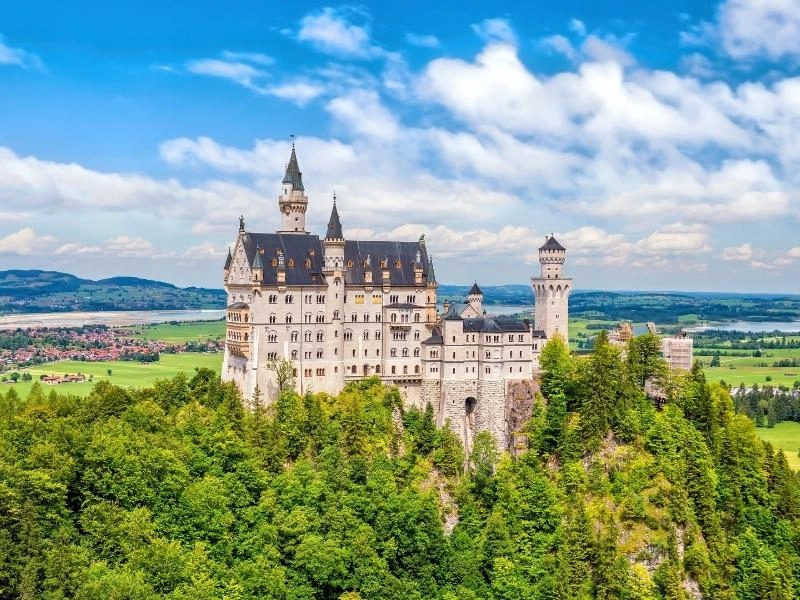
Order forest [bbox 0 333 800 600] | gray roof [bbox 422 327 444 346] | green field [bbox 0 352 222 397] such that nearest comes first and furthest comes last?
forest [bbox 0 333 800 600] → gray roof [bbox 422 327 444 346] → green field [bbox 0 352 222 397]

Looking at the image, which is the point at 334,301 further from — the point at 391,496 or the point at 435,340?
the point at 391,496

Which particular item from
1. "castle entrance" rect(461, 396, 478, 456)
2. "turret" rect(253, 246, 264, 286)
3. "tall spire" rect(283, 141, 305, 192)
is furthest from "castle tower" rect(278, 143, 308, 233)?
"castle entrance" rect(461, 396, 478, 456)

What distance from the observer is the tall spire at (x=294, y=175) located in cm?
10288

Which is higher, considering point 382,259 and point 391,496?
point 382,259

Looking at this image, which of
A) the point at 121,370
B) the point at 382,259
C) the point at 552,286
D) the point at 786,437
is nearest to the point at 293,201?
the point at 382,259

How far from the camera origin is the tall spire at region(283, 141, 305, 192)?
10288cm

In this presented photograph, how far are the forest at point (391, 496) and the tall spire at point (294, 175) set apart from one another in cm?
2368

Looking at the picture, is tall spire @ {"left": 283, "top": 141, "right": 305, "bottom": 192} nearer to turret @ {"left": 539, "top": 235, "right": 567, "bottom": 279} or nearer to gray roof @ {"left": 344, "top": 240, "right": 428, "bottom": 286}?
gray roof @ {"left": 344, "top": 240, "right": 428, "bottom": 286}

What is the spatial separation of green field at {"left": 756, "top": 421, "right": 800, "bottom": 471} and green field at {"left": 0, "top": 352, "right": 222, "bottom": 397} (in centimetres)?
9430

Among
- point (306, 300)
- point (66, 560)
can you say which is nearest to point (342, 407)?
point (306, 300)

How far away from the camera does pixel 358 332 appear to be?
9856cm

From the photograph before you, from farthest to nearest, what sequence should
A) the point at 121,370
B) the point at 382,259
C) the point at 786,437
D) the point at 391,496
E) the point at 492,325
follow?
1. the point at 121,370
2. the point at 786,437
3. the point at 382,259
4. the point at 492,325
5. the point at 391,496

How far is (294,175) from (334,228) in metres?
9.68

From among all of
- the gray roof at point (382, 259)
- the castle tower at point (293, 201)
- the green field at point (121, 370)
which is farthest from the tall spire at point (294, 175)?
the green field at point (121, 370)
